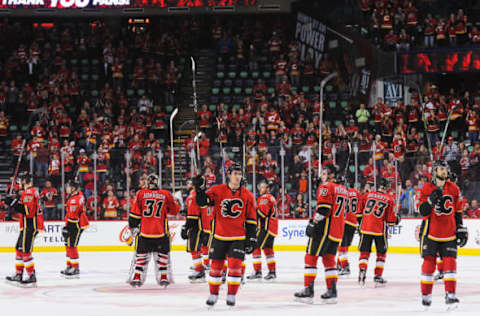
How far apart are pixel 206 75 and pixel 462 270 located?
15737mm

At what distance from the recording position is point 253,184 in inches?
760

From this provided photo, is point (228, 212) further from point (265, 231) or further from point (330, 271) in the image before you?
point (265, 231)

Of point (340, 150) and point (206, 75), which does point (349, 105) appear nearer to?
point (206, 75)

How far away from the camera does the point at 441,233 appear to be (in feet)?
31.2

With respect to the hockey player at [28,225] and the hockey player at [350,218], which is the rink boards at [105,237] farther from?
the hockey player at [28,225]

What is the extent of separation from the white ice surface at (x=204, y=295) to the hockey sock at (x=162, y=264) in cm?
19

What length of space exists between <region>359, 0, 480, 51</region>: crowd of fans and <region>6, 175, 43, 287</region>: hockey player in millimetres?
15186

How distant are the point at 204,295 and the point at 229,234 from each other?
1810 mm

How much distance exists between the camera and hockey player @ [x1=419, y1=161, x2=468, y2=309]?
31.1 feet

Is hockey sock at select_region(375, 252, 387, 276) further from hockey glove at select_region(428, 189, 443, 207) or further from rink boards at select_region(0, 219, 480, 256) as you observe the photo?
rink boards at select_region(0, 219, 480, 256)

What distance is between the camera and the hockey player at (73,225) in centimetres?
1349

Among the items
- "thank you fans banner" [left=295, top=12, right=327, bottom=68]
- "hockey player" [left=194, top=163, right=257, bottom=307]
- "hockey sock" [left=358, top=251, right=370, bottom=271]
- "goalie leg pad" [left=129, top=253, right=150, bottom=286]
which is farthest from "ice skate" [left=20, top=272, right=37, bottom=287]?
"thank you fans banner" [left=295, top=12, right=327, bottom=68]

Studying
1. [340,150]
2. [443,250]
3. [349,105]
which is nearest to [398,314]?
[443,250]

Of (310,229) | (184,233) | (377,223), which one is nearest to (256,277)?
(184,233)
